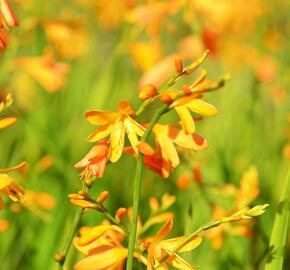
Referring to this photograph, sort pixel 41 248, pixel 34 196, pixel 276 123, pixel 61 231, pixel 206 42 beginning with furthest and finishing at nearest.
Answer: pixel 276 123, pixel 206 42, pixel 61 231, pixel 41 248, pixel 34 196

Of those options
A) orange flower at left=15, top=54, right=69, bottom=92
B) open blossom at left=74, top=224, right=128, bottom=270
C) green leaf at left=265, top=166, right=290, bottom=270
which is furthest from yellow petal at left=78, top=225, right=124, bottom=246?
orange flower at left=15, top=54, right=69, bottom=92

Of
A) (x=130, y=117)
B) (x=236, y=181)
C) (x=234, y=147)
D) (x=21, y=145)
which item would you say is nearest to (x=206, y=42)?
(x=236, y=181)

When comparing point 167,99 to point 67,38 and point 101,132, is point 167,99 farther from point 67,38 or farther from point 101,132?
point 67,38

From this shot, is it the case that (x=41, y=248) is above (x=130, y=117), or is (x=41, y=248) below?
below

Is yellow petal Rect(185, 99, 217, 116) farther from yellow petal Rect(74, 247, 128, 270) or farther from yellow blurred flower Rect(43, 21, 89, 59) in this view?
yellow blurred flower Rect(43, 21, 89, 59)

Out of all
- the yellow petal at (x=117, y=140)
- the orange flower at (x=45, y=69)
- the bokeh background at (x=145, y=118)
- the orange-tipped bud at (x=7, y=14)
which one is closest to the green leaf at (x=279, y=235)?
the bokeh background at (x=145, y=118)

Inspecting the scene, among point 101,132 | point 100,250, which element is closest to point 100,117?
point 101,132

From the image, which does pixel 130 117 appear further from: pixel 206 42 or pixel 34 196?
pixel 206 42
